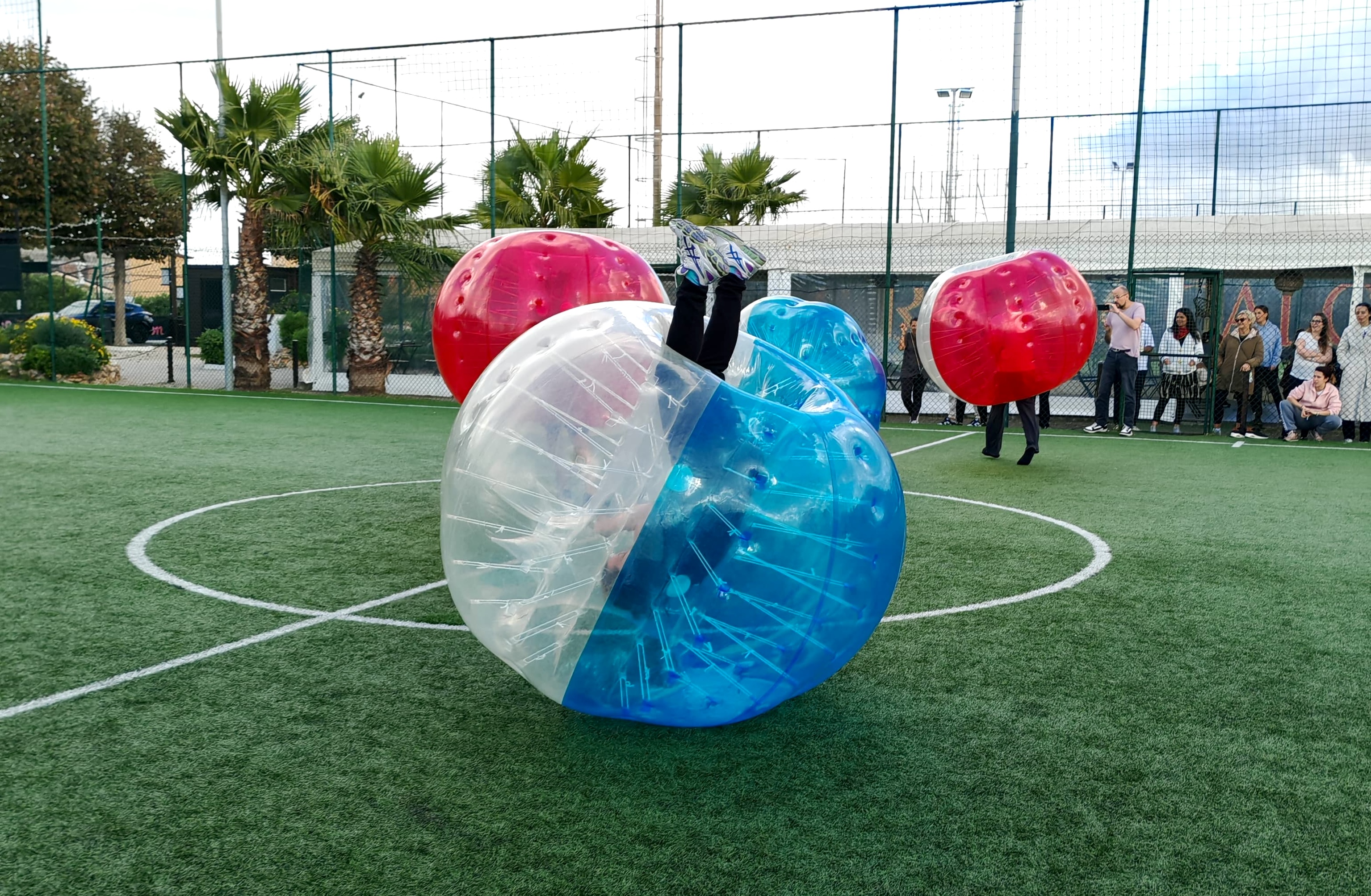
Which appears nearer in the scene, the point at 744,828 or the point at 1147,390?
the point at 744,828

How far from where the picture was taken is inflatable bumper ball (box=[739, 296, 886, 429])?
670cm

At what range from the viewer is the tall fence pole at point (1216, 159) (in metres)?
14.0

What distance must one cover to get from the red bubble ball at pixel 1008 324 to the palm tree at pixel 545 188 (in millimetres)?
11016

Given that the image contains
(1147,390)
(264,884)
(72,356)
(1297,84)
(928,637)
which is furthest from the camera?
(72,356)

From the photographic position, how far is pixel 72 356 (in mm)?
19562

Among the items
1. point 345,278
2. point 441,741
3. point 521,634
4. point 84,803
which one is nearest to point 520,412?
point 521,634

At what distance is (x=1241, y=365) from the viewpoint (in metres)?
13.6

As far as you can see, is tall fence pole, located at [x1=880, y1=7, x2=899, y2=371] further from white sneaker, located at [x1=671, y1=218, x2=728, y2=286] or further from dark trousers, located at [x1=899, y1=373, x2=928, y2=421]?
white sneaker, located at [x1=671, y1=218, x2=728, y2=286]

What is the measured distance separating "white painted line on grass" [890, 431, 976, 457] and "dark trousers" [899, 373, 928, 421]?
4.39 ft

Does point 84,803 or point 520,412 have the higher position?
point 520,412

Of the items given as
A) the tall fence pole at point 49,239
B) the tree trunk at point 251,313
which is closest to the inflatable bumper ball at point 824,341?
the tree trunk at point 251,313

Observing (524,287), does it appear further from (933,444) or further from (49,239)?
(49,239)

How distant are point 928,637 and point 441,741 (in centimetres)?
208

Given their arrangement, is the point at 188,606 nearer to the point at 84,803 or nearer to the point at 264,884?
the point at 84,803
